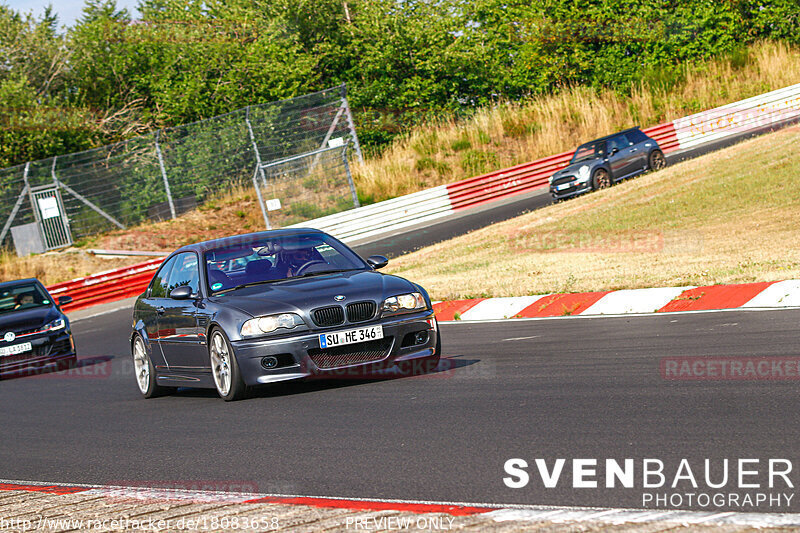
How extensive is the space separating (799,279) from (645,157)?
58.1ft

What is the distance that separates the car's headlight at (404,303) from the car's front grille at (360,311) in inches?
4.2

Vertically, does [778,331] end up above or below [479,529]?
below

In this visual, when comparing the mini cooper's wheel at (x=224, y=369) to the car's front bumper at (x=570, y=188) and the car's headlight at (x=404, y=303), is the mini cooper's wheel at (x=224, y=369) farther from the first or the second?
the car's front bumper at (x=570, y=188)

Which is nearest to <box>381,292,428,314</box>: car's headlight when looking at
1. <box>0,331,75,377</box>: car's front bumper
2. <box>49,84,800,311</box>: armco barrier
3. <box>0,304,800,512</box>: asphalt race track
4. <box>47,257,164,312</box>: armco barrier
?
<box>0,304,800,512</box>: asphalt race track

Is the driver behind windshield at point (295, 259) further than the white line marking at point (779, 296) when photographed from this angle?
No

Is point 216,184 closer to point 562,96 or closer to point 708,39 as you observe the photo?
point 562,96

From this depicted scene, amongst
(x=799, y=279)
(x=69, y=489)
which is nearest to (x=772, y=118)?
(x=799, y=279)

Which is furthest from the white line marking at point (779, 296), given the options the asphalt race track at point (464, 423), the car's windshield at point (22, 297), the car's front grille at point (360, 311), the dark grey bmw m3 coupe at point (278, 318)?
the car's windshield at point (22, 297)

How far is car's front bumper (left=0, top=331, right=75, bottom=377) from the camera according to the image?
49.1 ft

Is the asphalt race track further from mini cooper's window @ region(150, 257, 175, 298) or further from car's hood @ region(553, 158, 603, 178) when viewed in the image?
car's hood @ region(553, 158, 603, 178)

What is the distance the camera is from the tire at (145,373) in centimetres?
1012

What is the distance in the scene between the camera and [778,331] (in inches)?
347

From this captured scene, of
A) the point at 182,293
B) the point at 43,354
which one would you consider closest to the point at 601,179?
the point at 43,354

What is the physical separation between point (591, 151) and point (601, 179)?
1197 millimetres
